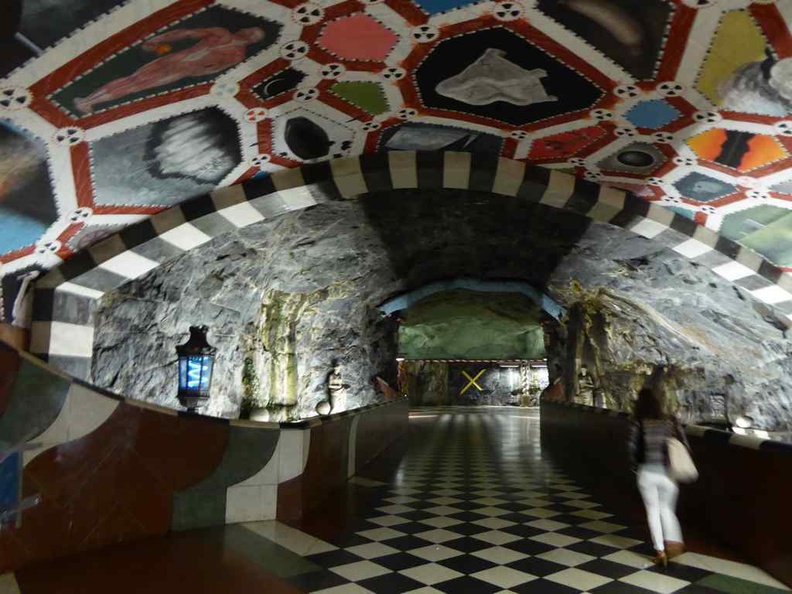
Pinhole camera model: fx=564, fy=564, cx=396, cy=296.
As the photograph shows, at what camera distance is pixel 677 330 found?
1126 centimetres

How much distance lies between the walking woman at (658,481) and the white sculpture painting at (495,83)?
3.09m

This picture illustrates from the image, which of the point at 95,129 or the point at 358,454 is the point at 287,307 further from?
the point at 95,129

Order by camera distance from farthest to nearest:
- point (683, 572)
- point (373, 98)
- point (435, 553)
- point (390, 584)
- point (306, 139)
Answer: point (306, 139) < point (373, 98) < point (435, 553) < point (683, 572) < point (390, 584)

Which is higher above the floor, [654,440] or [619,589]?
[654,440]

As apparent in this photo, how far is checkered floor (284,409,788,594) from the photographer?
9.84ft

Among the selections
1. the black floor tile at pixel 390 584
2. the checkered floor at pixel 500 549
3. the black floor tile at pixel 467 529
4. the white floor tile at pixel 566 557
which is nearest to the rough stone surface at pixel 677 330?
the checkered floor at pixel 500 549

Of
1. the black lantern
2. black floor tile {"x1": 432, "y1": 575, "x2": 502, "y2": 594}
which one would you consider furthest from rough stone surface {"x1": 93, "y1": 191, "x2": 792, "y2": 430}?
black floor tile {"x1": 432, "y1": 575, "x2": 502, "y2": 594}

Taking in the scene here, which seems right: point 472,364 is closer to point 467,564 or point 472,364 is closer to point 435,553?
point 435,553

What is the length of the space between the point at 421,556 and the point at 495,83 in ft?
13.2

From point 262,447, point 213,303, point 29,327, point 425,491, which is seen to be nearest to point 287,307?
point 213,303

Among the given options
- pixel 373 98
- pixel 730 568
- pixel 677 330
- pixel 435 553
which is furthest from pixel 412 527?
pixel 677 330

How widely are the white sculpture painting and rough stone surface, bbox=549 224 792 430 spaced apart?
421cm

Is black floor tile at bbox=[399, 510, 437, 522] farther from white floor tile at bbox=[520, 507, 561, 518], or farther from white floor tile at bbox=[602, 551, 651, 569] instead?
white floor tile at bbox=[602, 551, 651, 569]

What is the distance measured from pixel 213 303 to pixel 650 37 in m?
7.15
